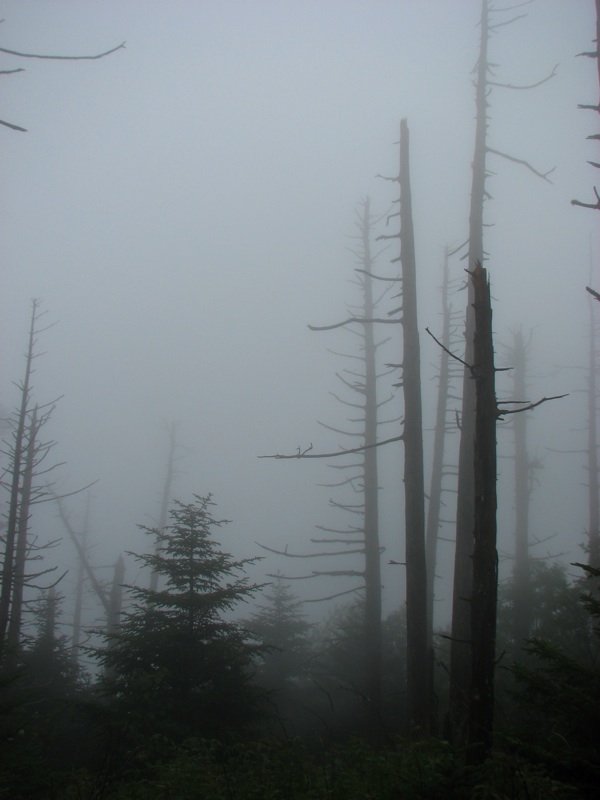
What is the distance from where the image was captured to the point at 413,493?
28.2 feet

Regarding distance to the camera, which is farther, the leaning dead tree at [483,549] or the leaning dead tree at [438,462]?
the leaning dead tree at [438,462]

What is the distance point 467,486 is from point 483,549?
144 inches

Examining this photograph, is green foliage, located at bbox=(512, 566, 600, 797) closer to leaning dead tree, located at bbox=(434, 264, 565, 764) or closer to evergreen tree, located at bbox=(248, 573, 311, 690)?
leaning dead tree, located at bbox=(434, 264, 565, 764)

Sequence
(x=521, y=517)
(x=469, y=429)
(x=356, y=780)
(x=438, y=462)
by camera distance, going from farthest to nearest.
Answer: (x=521, y=517), (x=438, y=462), (x=469, y=429), (x=356, y=780)

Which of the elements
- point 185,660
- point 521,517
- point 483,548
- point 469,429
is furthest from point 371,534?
point 521,517

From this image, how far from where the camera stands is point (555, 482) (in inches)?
2099

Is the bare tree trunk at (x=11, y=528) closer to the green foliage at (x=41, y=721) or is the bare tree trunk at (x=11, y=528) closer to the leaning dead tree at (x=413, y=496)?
the green foliage at (x=41, y=721)

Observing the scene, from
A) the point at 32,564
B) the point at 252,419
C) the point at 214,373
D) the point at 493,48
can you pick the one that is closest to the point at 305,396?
the point at 252,419

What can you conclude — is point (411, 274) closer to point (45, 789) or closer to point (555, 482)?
point (45, 789)

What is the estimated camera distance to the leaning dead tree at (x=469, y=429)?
7.46 meters

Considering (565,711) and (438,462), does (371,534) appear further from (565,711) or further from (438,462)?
(565,711)

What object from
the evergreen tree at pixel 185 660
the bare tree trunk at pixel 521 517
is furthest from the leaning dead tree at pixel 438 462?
the evergreen tree at pixel 185 660

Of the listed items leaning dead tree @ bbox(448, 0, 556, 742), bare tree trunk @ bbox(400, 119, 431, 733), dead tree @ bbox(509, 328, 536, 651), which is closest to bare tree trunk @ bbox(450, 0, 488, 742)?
leaning dead tree @ bbox(448, 0, 556, 742)

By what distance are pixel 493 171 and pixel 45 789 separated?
13.2 m
